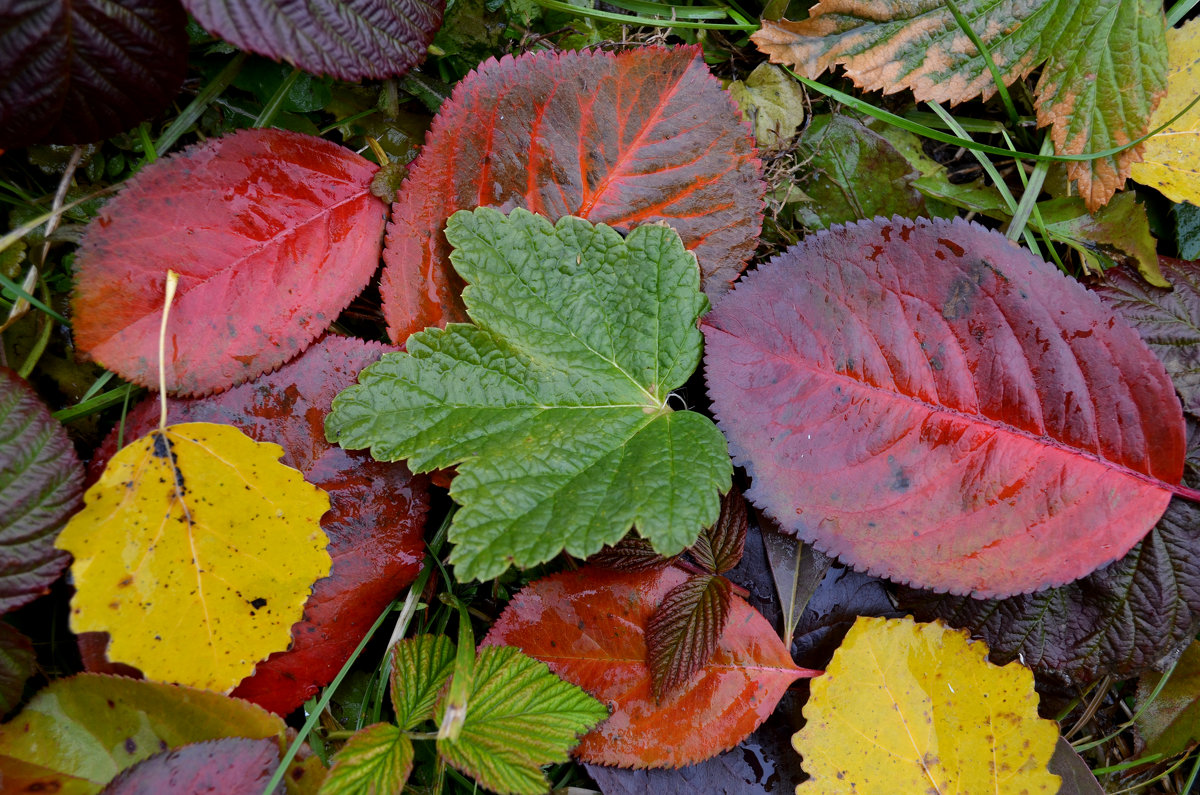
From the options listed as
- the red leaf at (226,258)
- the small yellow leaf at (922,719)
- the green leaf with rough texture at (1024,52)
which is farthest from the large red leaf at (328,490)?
the green leaf with rough texture at (1024,52)

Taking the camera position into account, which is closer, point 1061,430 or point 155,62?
point 155,62

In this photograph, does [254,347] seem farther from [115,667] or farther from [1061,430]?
[1061,430]

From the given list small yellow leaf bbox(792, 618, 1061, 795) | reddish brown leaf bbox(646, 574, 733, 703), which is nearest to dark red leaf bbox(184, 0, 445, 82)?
reddish brown leaf bbox(646, 574, 733, 703)

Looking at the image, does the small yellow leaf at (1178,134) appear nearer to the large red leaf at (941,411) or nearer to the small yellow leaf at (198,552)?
the large red leaf at (941,411)

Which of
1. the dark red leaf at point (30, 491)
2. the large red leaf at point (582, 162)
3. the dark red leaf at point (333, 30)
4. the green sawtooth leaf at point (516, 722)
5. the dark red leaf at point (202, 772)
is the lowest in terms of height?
the dark red leaf at point (202, 772)

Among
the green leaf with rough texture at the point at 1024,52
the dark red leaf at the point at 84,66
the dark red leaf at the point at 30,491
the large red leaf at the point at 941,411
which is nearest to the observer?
the dark red leaf at the point at 84,66

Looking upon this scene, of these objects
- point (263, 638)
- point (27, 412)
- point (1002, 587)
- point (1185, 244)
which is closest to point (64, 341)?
point (27, 412)
